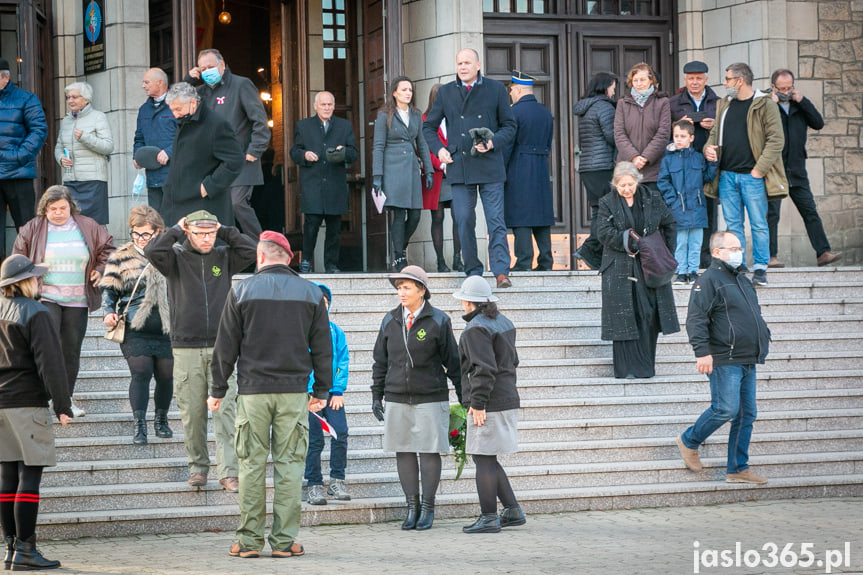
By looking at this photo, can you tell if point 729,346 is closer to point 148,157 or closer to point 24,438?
point 24,438

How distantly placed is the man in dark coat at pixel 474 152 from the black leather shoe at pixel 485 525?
12.5 feet

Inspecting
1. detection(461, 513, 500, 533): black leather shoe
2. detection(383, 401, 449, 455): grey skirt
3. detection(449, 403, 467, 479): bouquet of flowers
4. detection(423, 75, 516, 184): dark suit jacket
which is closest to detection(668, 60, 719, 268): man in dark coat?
detection(423, 75, 516, 184): dark suit jacket

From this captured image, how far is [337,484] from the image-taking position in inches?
340

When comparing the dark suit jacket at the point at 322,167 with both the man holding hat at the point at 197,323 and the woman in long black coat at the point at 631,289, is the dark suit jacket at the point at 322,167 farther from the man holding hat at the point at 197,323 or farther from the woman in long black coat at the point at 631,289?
the man holding hat at the point at 197,323

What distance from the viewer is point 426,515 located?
834cm

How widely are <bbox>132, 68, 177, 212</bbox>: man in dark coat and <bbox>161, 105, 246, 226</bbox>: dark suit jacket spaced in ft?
5.46

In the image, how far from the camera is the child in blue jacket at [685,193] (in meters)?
12.0

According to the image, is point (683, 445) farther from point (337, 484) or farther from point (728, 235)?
point (337, 484)

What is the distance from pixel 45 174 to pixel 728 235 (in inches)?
315

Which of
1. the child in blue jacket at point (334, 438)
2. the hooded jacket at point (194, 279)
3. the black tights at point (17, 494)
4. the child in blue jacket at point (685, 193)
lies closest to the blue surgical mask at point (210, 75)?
the hooded jacket at point (194, 279)

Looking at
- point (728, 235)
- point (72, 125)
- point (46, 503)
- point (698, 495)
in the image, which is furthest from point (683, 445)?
point (72, 125)

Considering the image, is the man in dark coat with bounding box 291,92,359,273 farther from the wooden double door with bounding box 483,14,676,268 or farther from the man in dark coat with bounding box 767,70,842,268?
the man in dark coat with bounding box 767,70,842,268

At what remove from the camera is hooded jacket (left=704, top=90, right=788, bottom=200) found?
12.3 m

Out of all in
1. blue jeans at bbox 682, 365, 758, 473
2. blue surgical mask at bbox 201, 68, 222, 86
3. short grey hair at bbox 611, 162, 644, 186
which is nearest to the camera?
blue jeans at bbox 682, 365, 758, 473
